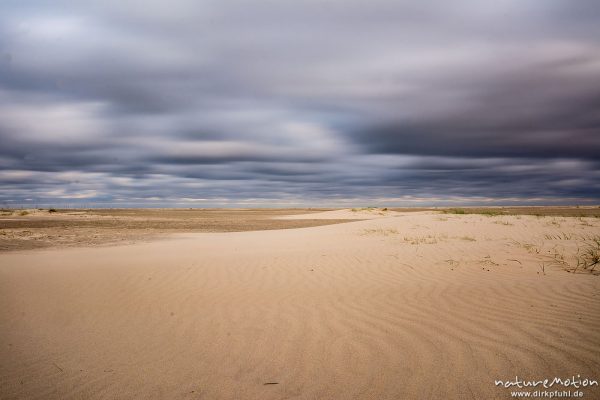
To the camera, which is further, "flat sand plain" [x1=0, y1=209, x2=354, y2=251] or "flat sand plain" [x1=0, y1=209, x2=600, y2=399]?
"flat sand plain" [x1=0, y1=209, x2=354, y2=251]

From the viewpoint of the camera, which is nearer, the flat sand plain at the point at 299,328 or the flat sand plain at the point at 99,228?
the flat sand plain at the point at 299,328

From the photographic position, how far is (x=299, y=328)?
197 inches

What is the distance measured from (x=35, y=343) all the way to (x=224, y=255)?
23.9 feet

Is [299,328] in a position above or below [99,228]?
below

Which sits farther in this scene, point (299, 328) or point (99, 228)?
point (99, 228)

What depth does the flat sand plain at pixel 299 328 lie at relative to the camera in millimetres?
3525

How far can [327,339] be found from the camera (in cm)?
457

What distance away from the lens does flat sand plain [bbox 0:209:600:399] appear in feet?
11.6

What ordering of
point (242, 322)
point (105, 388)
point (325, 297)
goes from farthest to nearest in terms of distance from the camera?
point (325, 297) → point (242, 322) → point (105, 388)

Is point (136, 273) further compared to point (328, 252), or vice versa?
point (328, 252)

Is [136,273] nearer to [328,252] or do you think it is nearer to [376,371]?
[328,252]

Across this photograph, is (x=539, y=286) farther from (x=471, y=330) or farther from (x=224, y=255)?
(x=224, y=255)

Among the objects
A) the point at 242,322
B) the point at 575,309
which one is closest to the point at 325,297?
the point at 242,322

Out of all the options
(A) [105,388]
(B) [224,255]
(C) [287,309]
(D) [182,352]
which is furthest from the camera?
(B) [224,255]
